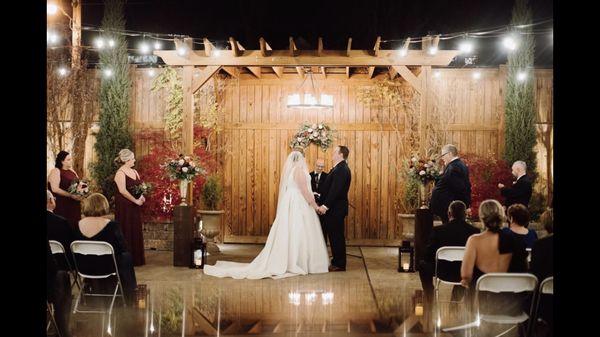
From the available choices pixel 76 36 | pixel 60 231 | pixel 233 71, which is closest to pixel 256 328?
pixel 60 231

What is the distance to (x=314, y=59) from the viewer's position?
33.7 ft

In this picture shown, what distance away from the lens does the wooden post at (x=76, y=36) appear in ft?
46.3

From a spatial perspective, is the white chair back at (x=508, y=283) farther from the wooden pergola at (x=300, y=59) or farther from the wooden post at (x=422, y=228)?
the wooden pergola at (x=300, y=59)

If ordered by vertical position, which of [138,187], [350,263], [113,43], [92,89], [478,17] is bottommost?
[350,263]

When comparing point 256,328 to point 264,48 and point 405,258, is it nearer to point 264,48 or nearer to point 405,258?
point 405,258

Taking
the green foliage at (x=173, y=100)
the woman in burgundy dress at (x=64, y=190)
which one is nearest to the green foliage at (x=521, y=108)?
the green foliage at (x=173, y=100)

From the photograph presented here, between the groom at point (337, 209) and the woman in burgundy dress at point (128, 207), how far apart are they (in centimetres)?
274

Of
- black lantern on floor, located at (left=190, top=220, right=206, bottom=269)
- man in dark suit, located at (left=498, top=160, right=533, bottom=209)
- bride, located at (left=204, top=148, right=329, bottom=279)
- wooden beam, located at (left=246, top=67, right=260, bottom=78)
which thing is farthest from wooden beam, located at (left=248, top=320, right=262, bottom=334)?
wooden beam, located at (left=246, top=67, right=260, bottom=78)

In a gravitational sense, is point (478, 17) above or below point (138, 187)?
above

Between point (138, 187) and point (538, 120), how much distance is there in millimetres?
8033
